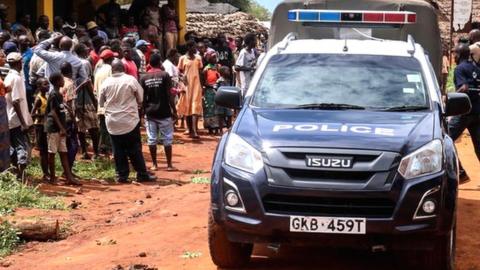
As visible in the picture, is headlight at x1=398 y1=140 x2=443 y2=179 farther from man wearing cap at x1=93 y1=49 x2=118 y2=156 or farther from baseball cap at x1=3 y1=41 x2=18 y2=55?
baseball cap at x1=3 y1=41 x2=18 y2=55

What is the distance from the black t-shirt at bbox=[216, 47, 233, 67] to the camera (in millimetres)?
19438

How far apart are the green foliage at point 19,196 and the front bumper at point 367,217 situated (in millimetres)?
4242

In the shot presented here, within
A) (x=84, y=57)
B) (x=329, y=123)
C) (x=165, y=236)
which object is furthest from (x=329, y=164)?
(x=84, y=57)

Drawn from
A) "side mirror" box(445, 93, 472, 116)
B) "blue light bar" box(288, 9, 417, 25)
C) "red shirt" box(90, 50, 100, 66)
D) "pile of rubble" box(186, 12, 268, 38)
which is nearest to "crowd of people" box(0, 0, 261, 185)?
"red shirt" box(90, 50, 100, 66)

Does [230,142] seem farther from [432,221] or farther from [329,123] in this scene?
[432,221]

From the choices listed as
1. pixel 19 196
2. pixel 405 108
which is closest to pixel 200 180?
pixel 19 196

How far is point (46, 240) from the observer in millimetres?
8281

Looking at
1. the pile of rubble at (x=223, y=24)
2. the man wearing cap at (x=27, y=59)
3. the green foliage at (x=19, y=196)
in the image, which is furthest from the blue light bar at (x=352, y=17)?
the pile of rubble at (x=223, y=24)

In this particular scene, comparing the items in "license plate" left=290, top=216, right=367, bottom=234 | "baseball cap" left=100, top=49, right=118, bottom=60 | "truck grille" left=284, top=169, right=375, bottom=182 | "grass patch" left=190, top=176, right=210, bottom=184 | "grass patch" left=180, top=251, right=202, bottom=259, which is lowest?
"grass patch" left=190, top=176, right=210, bottom=184

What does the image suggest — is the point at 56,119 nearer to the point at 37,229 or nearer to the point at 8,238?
the point at 37,229

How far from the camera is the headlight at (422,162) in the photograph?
227 inches

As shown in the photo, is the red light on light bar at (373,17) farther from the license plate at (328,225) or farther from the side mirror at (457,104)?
the license plate at (328,225)

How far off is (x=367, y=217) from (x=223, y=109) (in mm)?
11398

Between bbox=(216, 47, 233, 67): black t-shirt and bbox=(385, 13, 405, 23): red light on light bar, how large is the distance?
11165 mm
